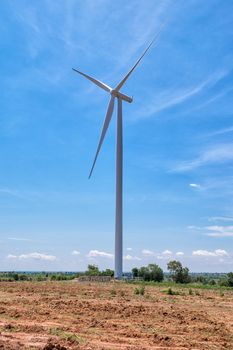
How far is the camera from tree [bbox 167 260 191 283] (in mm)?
78438

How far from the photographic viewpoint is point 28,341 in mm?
15453

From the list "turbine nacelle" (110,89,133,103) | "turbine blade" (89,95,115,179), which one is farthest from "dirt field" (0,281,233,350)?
"turbine nacelle" (110,89,133,103)

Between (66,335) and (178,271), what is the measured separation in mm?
64758

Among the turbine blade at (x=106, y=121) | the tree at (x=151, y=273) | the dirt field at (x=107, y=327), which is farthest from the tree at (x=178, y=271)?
the dirt field at (x=107, y=327)

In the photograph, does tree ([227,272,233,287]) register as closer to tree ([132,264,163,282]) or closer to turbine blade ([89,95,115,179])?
tree ([132,264,163,282])

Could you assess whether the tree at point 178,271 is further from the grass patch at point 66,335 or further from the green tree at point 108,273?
the grass patch at point 66,335

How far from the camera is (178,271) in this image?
79.2 metres

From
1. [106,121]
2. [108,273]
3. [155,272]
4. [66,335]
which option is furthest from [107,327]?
[108,273]

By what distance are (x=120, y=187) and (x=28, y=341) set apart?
4501cm

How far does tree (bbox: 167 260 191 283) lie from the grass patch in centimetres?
6271

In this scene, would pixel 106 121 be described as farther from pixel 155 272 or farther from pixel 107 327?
pixel 107 327

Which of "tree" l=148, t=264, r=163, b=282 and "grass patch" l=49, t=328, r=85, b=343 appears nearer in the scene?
"grass patch" l=49, t=328, r=85, b=343

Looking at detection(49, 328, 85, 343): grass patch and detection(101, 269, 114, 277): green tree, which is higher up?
detection(101, 269, 114, 277): green tree

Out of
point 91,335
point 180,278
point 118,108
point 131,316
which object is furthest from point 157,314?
point 180,278
